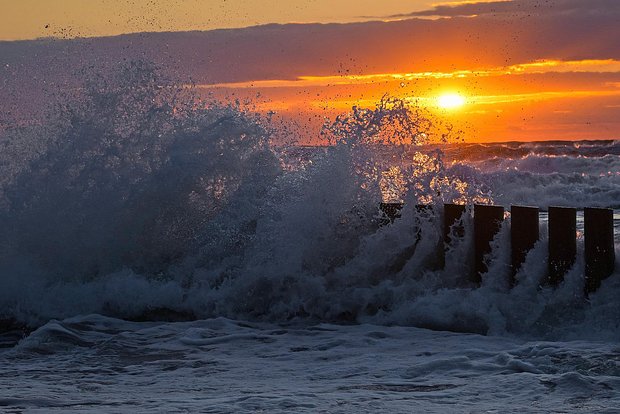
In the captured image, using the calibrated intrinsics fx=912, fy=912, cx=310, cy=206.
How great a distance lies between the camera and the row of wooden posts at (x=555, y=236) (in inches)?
256

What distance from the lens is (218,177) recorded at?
31.0 ft

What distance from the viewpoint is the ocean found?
5.04 meters

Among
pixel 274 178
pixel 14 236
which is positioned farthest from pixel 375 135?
pixel 14 236

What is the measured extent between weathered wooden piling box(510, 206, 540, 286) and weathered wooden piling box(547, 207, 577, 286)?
23 centimetres

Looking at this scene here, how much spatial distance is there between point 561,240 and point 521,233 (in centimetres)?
41

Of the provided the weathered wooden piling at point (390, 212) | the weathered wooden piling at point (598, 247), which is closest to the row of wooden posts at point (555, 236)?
the weathered wooden piling at point (598, 247)

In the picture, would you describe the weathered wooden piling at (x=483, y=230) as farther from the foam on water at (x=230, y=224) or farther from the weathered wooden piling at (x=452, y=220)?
the weathered wooden piling at (x=452, y=220)

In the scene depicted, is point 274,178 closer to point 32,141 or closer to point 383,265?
point 383,265

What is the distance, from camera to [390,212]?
8.32 metres

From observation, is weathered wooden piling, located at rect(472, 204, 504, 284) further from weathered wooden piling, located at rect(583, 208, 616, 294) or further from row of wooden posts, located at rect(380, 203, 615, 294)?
weathered wooden piling, located at rect(583, 208, 616, 294)

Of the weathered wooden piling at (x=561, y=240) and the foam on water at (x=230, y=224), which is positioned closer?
the weathered wooden piling at (x=561, y=240)

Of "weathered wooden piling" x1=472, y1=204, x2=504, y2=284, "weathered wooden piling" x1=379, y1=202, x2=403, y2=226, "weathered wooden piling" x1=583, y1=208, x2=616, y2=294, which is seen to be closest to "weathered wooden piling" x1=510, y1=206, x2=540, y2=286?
"weathered wooden piling" x1=472, y1=204, x2=504, y2=284

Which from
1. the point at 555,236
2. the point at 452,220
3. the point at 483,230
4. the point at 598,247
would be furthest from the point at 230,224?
the point at 598,247

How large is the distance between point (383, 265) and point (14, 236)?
3889mm
